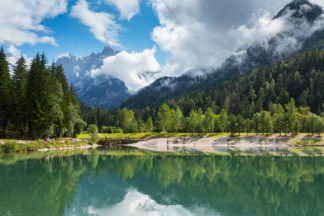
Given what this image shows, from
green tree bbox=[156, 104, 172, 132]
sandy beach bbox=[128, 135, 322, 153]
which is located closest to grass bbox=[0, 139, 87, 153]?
sandy beach bbox=[128, 135, 322, 153]

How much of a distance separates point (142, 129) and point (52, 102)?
9069 cm

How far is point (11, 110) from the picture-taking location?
2296 inches

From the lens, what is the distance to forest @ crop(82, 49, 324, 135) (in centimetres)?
10218

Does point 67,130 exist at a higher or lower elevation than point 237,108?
lower

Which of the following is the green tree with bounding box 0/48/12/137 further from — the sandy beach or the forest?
the forest

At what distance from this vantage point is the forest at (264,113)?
102 m

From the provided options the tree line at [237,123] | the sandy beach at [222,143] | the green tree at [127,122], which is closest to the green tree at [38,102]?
the sandy beach at [222,143]

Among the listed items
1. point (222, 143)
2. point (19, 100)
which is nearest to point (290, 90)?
point (222, 143)

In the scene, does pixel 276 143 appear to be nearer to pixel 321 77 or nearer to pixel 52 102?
pixel 52 102

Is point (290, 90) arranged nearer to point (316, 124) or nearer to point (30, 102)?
point (316, 124)

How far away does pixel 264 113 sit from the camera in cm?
10412

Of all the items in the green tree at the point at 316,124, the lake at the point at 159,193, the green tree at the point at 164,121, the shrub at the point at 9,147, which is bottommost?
the lake at the point at 159,193

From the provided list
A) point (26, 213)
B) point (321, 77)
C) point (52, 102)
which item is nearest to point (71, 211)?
point (26, 213)

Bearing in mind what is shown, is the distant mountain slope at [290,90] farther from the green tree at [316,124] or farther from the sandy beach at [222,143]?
the sandy beach at [222,143]
